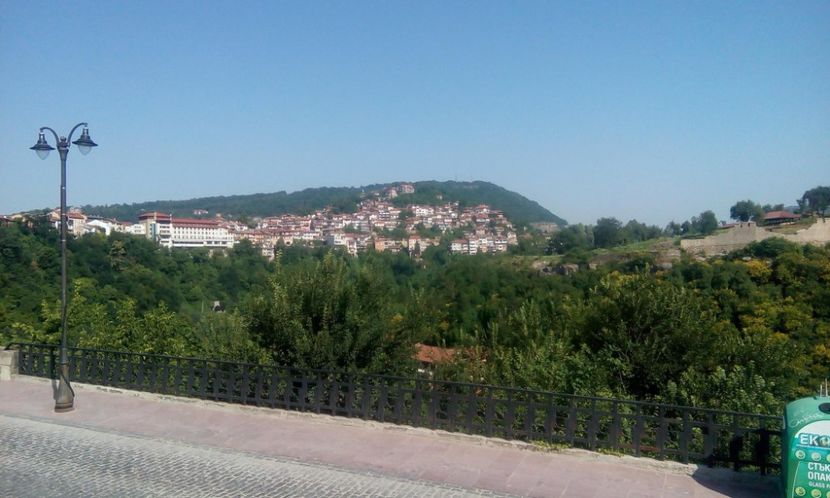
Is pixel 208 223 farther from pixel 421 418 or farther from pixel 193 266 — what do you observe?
pixel 421 418

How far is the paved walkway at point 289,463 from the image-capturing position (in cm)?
763

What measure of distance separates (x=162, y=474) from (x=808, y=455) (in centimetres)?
714

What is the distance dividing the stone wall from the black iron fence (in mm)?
70966

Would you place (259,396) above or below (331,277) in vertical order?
below

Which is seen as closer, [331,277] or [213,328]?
[331,277]

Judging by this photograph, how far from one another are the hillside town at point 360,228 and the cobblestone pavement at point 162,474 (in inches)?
2888

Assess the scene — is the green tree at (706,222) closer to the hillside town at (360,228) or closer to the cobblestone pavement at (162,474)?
the hillside town at (360,228)

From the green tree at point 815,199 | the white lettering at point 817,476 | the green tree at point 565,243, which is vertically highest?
the green tree at point 815,199

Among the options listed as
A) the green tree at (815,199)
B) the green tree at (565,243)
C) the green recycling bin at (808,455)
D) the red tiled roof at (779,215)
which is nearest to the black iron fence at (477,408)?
the green recycling bin at (808,455)

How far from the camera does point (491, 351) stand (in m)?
19.8

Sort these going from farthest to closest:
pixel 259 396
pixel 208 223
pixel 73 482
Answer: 1. pixel 208 223
2. pixel 259 396
3. pixel 73 482

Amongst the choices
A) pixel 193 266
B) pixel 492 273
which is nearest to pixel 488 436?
pixel 492 273

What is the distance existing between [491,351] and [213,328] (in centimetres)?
802

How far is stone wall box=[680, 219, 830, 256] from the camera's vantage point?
247 ft
